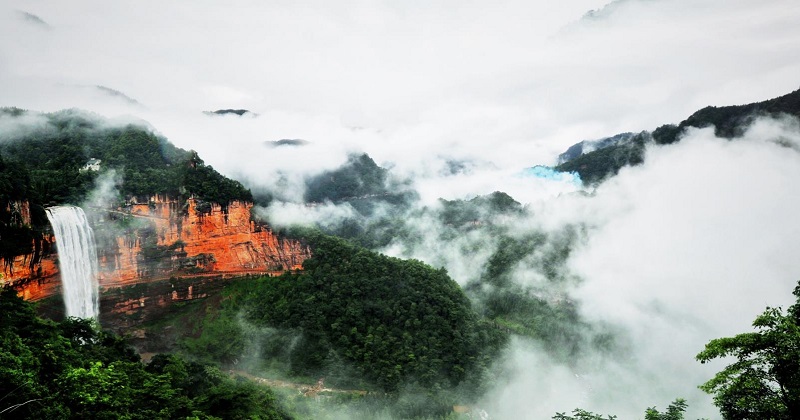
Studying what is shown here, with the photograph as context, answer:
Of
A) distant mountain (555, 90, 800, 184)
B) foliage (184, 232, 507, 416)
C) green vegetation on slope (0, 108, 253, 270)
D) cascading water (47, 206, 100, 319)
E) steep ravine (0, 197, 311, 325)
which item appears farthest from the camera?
distant mountain (555, 90, 800, 184)

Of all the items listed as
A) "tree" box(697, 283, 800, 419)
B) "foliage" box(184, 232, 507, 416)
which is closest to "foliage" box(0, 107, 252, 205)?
"foliage" box(184, 232, 507, 416)

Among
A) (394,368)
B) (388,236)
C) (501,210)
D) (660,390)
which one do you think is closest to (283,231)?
(394,368)

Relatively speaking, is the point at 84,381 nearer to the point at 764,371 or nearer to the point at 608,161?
the point at 764,371

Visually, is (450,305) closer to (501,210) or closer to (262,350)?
(262,350)

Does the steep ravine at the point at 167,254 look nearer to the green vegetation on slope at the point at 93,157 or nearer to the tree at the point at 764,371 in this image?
the green vegetation on slope at the point at 93,157

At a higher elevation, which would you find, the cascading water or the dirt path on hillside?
the cascading water

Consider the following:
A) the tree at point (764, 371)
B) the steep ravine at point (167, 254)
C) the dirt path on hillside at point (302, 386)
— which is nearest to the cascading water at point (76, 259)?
the steep ravine at point (167, 254)

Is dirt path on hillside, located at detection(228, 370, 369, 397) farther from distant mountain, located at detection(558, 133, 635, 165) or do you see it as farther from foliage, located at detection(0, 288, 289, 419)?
distant mountain, located at detection(558, 133, 635, 165)
